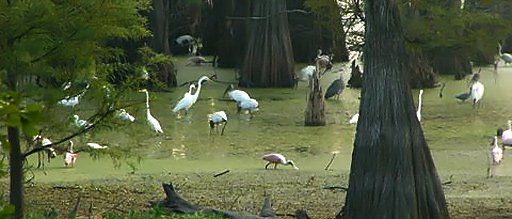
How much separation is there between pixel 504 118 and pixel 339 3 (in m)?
6.85

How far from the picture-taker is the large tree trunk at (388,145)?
664 cm

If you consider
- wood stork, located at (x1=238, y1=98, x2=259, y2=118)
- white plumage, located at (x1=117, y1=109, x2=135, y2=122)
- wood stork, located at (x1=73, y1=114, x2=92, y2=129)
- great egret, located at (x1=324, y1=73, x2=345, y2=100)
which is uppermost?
white plumage, located at (x1=117, y1=109, x2=135, y2=122)

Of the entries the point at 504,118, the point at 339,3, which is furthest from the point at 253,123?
the point at 339,3

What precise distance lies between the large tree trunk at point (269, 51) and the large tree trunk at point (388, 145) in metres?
12.9

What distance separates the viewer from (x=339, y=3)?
358 inches

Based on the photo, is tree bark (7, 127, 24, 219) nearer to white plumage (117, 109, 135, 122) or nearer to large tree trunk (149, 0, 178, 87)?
white plumage (117, 109, 135, 122)

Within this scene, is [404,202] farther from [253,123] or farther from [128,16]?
[253,123]

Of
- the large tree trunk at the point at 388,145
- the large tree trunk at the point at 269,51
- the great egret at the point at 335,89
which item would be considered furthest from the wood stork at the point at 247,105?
the large tree trunk at the point at 388,145

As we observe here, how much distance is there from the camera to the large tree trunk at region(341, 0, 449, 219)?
6641 millimetres

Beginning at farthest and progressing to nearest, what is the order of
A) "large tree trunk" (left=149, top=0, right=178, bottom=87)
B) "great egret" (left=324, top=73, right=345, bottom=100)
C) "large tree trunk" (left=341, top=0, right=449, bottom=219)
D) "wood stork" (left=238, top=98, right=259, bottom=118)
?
"large tree trunk" (left=149, top=0, right=178, bottom=87)
"great egret" (left=324, top=73, right=345, bottom=100)
"wood stork" (left=238, top=98, right=259, bottom=118)
"large tree trunk" (left=341, top=0, right=449, bottom=219)

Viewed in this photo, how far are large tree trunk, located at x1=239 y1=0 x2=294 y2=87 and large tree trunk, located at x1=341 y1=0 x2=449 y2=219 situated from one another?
12913 mm

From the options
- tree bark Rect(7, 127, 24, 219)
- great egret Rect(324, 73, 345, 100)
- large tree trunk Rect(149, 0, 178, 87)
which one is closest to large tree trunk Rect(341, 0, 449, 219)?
tree bark Rect(7, 127, 24, 219)

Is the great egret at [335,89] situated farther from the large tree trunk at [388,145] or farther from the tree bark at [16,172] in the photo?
the tree bark at [16,172]

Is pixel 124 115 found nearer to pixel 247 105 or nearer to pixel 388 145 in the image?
pixel 388 145
